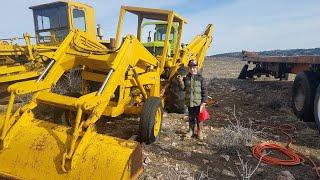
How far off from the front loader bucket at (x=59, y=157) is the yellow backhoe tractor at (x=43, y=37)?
4210 mm

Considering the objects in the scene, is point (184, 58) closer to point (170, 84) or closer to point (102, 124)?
point (170, 84)

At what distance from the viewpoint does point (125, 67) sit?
17.4 ft

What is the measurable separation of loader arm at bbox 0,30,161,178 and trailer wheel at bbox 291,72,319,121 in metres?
2.94

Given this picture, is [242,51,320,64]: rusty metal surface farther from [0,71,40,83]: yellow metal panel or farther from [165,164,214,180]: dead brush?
[0,71,40,83]: yellow metal panel

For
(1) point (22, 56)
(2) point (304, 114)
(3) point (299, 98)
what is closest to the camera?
(2) point (304, 114)

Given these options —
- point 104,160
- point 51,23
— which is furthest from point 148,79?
point 51,23

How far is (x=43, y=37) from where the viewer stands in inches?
436

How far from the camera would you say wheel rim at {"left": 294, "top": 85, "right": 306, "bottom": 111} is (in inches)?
315

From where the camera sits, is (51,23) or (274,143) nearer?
(274,143)

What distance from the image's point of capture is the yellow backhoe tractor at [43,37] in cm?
861

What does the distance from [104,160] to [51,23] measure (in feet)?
25.7

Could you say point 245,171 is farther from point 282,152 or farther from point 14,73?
point 14,73

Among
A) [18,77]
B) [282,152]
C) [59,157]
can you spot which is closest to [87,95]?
[59,157]

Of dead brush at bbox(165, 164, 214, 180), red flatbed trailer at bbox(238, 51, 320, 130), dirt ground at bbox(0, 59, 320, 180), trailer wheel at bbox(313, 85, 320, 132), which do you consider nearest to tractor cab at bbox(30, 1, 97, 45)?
dirt ground at bbox(0, 59, 320, 180)
